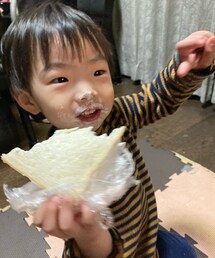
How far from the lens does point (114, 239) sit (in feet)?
1.90

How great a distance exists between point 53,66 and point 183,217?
83 cm

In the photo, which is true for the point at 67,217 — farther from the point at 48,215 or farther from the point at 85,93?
the point at 85,93

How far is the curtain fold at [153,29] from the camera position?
5.79 feet

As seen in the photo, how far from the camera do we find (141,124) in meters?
0.83

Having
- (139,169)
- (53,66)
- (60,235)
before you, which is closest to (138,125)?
(139,169)

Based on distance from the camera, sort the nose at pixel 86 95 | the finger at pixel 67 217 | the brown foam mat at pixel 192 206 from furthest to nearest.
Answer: the brown foam mat at pixel 192 206, the nose at pixel 86 95, the finger at pixel 67 217

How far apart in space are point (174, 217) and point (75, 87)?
78cm

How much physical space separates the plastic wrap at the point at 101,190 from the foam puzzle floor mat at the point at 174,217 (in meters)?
0.70

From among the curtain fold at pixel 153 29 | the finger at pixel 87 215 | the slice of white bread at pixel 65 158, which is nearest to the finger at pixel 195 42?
the slice of white bread at pixel 65 158

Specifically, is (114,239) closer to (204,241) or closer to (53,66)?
(53,66)

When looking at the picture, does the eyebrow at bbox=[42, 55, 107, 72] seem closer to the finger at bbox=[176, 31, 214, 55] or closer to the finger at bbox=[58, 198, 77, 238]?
the finger at bbox=[176, 31, 214, 55]

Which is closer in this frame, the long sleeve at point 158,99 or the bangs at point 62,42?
the bangs at point 62,42

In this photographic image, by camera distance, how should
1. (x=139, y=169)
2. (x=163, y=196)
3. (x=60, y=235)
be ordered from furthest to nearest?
(x=163, y=196)
(x=139, y=169)
(x=60, y=235)

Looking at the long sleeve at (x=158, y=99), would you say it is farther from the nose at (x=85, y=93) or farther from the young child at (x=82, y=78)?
the nose at (x=85, y=93)
